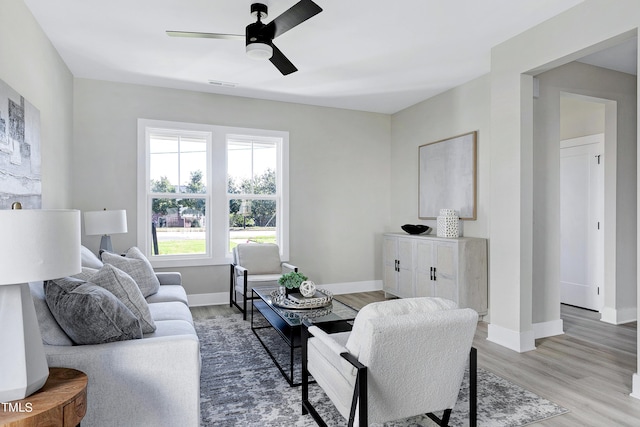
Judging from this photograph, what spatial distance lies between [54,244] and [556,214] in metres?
4.18

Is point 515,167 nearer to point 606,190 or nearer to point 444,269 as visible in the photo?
point 444,269

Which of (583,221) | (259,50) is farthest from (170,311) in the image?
(583,221)

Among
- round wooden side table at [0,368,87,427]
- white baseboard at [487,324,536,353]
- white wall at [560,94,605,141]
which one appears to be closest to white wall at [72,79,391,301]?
white wall at [560,94,605,141]

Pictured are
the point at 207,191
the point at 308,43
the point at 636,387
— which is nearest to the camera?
the point at 636,387

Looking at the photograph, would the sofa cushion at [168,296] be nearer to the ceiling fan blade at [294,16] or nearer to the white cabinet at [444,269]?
the ceiling fan blade at [294,16]

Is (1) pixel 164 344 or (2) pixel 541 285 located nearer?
(1) pixel 164 344

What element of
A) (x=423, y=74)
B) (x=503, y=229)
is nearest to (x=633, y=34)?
(x=503, y=229)

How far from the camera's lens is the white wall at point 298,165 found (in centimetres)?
452

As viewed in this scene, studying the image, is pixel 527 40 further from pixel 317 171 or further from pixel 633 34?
pixel 317 171

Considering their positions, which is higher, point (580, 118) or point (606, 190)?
point (580, 118)

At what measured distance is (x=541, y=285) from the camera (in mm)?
3764

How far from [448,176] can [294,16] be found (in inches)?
121

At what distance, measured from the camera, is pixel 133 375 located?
70.7 inches

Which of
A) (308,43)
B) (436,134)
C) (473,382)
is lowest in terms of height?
(473,382)
